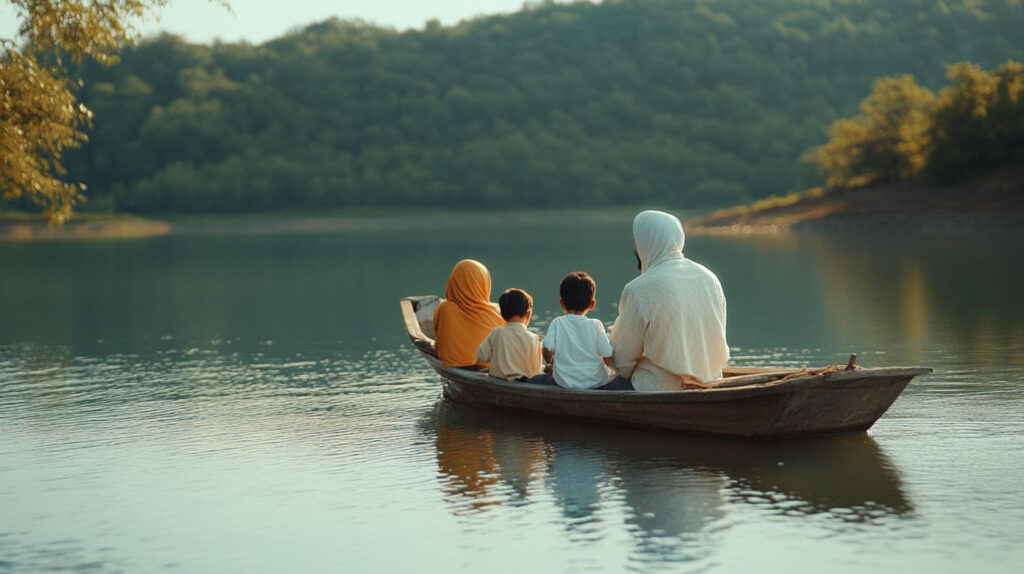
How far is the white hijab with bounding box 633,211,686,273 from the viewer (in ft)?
32.3

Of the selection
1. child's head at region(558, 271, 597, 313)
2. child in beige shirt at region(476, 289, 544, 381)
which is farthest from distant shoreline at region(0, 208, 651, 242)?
child's head at region(558, 271, 597, 313)

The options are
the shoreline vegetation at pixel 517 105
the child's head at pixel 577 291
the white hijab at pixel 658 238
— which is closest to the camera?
the white hijab at pixel 658 238

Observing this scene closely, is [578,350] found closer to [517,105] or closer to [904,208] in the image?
[904,208]

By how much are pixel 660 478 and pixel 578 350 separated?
2038 mm

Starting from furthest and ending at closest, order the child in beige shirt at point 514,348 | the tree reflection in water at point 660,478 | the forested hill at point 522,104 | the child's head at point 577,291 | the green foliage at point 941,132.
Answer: the forested hill at point 522,104 → the green foliage at point 941,132 → the child in beige shirt at point 514,348 → the child's head at point 577,291 → the tree reflection in water at point 660,478

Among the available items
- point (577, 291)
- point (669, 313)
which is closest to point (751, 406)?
point (669, 313)

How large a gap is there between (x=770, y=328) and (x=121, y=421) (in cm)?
1038

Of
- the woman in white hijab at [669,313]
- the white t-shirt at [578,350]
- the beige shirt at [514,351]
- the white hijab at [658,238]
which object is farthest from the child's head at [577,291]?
the beige shirt at [514,351]

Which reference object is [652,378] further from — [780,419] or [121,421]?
[121,421]

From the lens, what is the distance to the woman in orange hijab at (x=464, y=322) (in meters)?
12.0

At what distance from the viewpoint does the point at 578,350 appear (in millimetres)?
10500

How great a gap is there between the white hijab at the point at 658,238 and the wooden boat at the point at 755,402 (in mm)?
1131

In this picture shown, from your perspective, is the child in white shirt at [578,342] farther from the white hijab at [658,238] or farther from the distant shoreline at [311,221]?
the distant shoreline at [311,221]

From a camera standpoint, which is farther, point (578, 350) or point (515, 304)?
point (515, 304)
